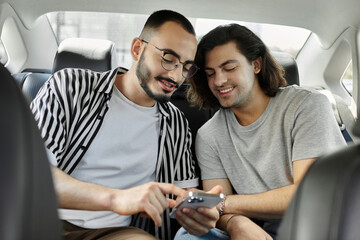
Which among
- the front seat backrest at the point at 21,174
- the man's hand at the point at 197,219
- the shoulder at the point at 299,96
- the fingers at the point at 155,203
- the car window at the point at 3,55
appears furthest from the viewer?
the car window at the point at 3,55

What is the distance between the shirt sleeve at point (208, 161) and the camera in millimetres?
1916

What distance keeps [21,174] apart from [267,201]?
1.19 m

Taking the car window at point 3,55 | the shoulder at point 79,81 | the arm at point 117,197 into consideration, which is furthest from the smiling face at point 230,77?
the car window at point 3,55

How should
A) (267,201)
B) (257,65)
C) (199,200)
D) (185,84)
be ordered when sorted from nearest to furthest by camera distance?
1. (199,200)
2. (267,201)
3. (257,65)
4. (185,84)

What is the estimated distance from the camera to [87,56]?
7.98 feet

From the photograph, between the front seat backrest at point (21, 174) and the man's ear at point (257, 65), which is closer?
the front seat backrest at point (21, 174)

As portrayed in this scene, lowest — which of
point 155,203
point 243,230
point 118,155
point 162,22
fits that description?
point 243,230

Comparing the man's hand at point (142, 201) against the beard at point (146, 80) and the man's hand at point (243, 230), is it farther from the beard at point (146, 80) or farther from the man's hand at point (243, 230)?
the beard at point (146, 80)

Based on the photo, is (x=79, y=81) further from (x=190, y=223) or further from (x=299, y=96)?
(x=299, y=96)

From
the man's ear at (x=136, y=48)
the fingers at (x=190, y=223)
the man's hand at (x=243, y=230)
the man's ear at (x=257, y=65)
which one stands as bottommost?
the man's hand at (x=243, y=230)

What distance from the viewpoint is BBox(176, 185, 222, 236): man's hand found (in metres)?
1.49

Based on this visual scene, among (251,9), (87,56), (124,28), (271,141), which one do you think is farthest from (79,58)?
(271,141)

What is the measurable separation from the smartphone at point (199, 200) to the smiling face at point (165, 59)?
54cm

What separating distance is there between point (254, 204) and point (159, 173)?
1.35ft
